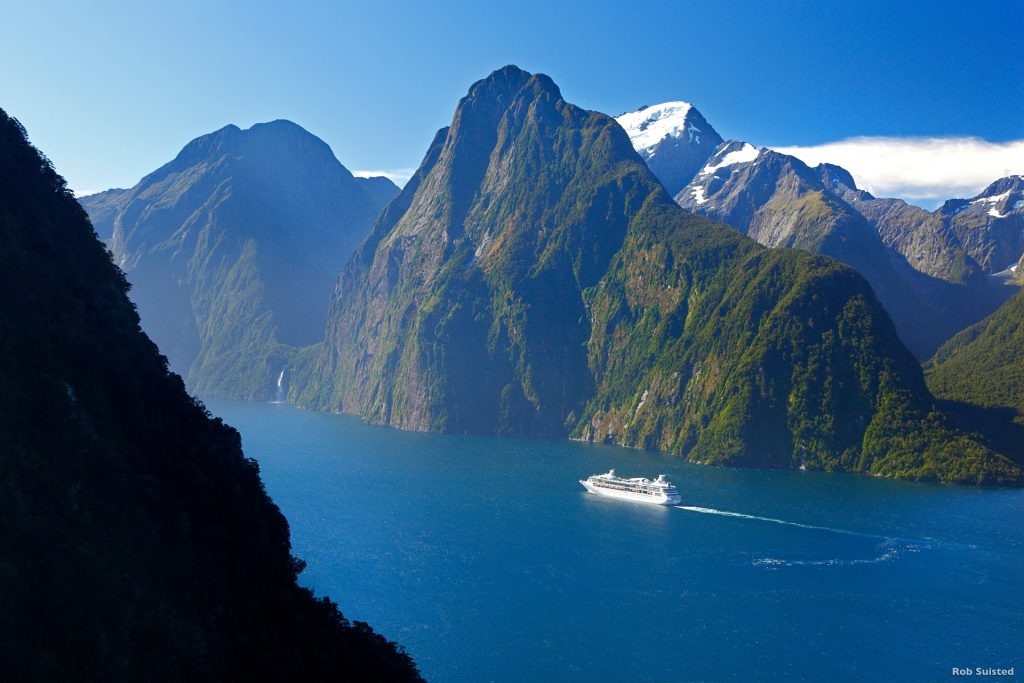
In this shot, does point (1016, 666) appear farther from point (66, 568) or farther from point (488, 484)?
point (488, 484)

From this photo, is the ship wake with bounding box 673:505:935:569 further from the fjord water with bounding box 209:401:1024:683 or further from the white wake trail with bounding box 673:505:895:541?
the fjord water with bounding box 209:401:1024:683

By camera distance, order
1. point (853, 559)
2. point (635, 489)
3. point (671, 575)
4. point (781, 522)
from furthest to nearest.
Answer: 1. point (635, 489)
2. point (781, 522)
3. point (853, 559)
4. point (671, 575)

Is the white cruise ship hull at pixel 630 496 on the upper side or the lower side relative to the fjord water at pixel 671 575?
upper

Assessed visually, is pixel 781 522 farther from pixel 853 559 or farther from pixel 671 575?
pixel 671 575

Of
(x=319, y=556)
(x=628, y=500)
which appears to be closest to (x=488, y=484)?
(x=628, y=500)

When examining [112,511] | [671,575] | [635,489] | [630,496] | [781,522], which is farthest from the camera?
[635,489]

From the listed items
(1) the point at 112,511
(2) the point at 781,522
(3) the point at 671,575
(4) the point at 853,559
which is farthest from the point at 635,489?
(1) the point at 112,511

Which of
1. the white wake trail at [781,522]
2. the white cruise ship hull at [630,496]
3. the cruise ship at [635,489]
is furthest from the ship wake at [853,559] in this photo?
the cruise ship at [635,489]

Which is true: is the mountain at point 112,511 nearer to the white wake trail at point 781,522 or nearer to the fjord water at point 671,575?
the fjord water at point 671,575
